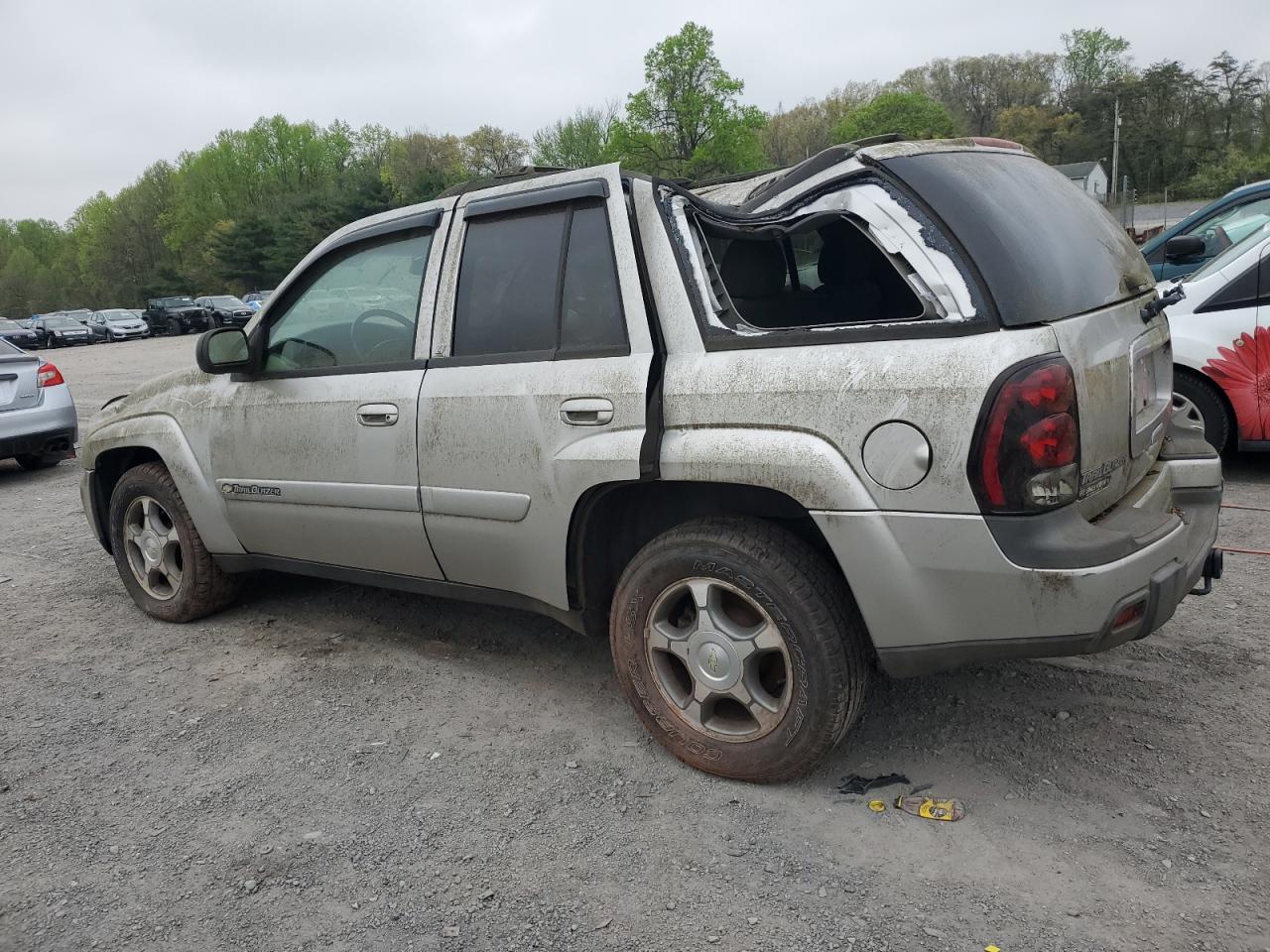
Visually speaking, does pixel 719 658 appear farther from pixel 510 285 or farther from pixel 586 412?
pixel 510 285

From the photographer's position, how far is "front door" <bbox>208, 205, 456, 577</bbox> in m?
3.64

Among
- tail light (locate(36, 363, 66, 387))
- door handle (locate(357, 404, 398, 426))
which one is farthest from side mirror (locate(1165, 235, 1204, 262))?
tail light (locate(36, 363, 66, 387))

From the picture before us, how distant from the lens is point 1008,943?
224cm

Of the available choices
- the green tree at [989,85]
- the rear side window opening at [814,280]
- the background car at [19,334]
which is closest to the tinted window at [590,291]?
the rear side window opening at [814,280]

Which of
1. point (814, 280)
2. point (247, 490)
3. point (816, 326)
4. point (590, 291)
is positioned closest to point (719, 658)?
point (816, 326)

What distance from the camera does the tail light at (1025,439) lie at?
2.40m

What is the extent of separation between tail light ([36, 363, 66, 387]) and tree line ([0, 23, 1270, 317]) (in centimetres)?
3929

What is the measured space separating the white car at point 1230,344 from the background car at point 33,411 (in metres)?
9.33

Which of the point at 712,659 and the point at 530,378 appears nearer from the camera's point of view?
the point at 712,659

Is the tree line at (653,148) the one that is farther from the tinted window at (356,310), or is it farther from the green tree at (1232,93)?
the tinted window at (356,310)

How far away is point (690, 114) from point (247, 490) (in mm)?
64514

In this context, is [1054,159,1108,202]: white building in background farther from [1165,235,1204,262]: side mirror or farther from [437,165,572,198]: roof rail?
[437,165,572,198]: roof rail

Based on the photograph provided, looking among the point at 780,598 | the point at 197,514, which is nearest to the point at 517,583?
the point at 780,598

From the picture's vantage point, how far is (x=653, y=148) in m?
63.1
